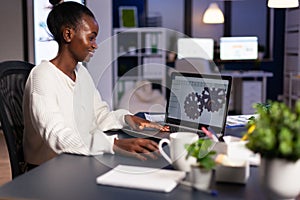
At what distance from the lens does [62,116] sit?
1617 mm

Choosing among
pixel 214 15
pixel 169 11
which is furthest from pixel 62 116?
pixel 169 11

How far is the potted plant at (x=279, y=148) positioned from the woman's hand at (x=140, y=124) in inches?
35.1

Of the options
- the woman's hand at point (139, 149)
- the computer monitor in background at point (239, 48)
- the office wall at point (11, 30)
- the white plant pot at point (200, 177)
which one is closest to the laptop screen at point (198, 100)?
the woman's hand at point (139, 149)

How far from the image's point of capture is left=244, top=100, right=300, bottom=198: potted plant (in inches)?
38.2

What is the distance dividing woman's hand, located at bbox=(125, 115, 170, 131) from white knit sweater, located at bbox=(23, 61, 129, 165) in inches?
1.6

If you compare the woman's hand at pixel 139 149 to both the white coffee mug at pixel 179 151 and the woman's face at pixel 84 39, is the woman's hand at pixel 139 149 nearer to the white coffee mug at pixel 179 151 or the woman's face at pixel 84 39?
the white coffee mug at pixel 179 151

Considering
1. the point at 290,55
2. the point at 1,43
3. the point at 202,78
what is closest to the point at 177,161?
the point at 202,78

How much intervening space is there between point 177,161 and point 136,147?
239 millimetres

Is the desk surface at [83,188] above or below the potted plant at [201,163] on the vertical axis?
below

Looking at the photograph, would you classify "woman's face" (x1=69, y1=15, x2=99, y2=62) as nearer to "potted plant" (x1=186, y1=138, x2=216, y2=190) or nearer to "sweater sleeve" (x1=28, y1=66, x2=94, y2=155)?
"sweater sleeve" (x1=28, y1=66, x2=94, y2=155)

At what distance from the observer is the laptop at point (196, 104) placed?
1.76 meters

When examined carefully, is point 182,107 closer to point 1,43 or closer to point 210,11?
point 1,43

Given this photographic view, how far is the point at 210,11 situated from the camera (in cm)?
667

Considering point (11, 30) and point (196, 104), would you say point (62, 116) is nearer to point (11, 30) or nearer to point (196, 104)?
point (196, 104)
